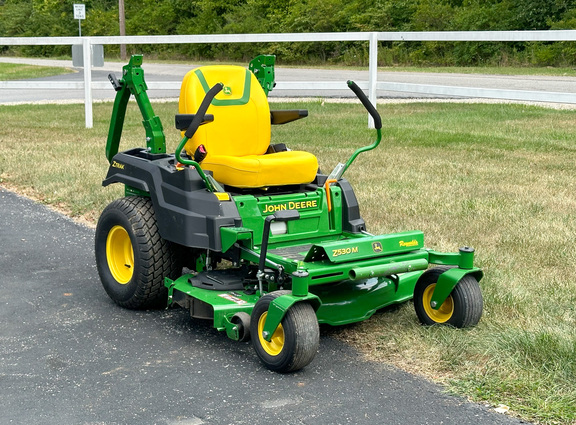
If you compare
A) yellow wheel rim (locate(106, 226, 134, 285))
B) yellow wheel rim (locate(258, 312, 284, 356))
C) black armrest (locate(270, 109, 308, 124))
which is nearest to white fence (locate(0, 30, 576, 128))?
black armrest (locate(270, 109, 308, 124))

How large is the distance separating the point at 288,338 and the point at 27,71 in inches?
1040

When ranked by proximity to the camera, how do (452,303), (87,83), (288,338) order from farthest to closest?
(87,83) < (452,303) < (288,338)

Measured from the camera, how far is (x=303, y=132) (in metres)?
11.8

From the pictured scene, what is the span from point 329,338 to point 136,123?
911 cm

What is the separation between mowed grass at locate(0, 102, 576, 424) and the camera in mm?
3994

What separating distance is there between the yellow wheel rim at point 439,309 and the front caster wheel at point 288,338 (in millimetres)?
829

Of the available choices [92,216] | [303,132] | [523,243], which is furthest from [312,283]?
[303,132]

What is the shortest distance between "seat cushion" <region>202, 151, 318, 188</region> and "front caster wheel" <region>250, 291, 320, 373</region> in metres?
0.85

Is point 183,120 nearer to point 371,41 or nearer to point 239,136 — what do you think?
point 239,136

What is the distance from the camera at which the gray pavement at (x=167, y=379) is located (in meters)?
3.58

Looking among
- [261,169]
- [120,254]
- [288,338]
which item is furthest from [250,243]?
[120,254]

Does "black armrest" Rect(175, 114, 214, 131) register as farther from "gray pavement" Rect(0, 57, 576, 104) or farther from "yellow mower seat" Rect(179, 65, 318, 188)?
"gray pavement" Rect(0, 57, 576, 104)


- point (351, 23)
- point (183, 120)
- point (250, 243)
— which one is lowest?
point (250, 243)

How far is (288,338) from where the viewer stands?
12.7 ft
